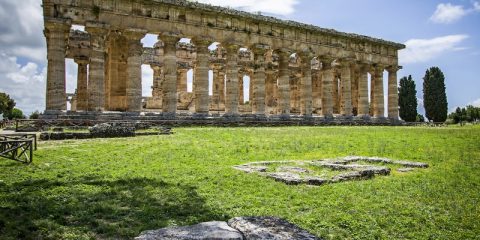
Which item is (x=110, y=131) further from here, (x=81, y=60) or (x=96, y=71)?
(x=81, y=60)

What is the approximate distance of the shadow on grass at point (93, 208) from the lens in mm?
4887

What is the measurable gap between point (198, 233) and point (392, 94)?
43.5 metres

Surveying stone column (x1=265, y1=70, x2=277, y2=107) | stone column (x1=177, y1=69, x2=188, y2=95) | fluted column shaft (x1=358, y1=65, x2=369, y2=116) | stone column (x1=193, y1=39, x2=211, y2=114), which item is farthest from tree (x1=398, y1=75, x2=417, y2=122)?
stone column (x1=193, y1=39, x2=211, y2=114)

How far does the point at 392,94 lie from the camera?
43.2 m

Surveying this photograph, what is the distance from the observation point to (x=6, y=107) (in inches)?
2685

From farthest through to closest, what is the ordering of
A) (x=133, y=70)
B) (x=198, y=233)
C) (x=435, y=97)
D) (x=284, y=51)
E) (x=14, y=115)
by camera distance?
(x=14, y=115) → (x=435, y=97) → (x=284, y=51) → (x=133, y=70) → (x=198, y=233)

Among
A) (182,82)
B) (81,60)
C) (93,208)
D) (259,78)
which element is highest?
(81,60)

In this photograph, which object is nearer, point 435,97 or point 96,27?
point 96,27

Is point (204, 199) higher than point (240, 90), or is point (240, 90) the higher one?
point (240, 90)

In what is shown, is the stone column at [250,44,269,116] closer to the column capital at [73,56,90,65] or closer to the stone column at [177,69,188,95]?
the stone column at [177,69,188,95]

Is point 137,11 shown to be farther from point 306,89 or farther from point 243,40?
point 306,89

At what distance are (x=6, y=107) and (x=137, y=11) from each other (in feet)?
181

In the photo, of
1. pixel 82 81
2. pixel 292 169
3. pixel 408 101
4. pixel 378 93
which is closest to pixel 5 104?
pixel 82 81

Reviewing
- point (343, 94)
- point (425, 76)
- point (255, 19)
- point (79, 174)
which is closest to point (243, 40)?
point (255, 19)
